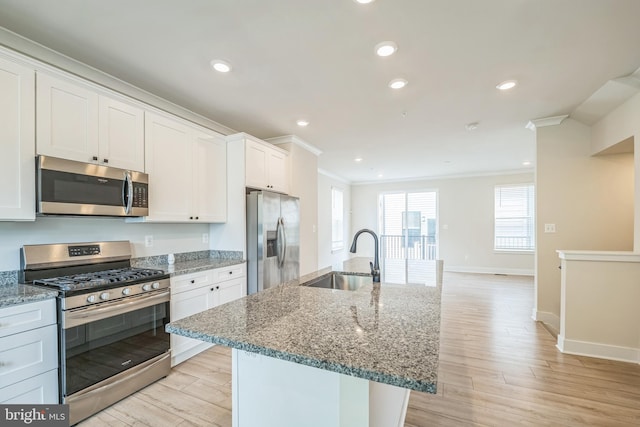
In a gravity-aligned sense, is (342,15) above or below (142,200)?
above

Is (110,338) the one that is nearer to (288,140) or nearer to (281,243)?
(281,243)

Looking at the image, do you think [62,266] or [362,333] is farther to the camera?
[62,266]

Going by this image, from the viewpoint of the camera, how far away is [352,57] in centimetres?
219

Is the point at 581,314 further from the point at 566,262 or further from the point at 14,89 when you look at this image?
the point at 14,89

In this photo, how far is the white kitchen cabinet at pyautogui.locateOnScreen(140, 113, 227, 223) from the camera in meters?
2.60

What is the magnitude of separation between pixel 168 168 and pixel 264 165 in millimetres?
1203

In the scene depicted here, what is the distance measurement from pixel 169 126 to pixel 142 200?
0.81m

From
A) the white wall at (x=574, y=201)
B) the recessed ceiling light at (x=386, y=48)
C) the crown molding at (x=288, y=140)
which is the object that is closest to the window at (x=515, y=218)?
the white wall at (x=574, y=201)

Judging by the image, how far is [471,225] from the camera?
729 centimetres

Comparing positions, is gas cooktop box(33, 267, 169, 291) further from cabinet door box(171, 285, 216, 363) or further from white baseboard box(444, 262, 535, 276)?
white baseboard box(444, 262, 535, 276)

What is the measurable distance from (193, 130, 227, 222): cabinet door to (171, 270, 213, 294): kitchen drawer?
25.7 inches

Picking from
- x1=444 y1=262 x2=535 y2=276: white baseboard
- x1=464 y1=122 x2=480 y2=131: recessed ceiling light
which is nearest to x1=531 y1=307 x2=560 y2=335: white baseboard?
x1=464 y1=122 x2=480 y2=131: recessed ceiling light

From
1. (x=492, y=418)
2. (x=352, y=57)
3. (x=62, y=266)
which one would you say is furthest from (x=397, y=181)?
(x=62, y=266)

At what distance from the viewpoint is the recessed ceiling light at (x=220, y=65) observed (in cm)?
224
